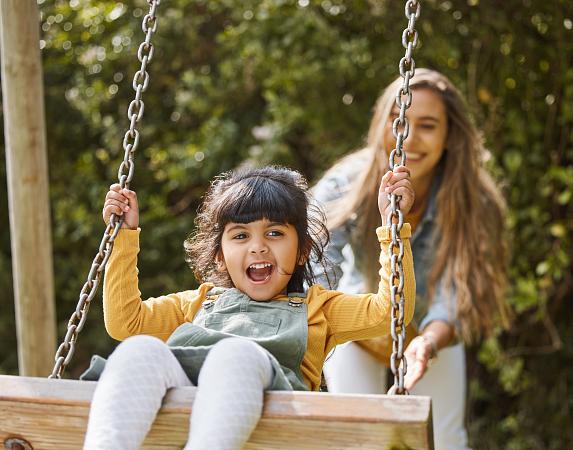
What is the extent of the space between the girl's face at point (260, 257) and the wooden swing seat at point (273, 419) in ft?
1.64

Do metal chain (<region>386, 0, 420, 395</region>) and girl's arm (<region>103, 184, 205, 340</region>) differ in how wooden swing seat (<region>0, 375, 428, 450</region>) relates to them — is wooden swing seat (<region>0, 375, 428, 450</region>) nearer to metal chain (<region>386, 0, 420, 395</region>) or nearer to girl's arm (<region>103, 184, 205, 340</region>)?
metal chain (<region>386, 0, 420, 395</region>)

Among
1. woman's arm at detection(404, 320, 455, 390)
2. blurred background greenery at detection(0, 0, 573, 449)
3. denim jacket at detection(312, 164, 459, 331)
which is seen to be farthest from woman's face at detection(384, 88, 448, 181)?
blurred background greenery at detection(0, 0, 573, 449)

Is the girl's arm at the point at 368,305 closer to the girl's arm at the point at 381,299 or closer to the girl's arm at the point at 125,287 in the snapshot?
the girl's arm at the point at 381,299

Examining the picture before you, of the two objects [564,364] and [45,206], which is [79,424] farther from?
[564,364]

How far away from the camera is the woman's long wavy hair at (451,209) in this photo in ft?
11.0

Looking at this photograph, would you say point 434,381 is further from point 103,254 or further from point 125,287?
point 103,254

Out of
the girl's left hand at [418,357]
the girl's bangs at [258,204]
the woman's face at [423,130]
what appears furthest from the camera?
the woman's face at [423,130]

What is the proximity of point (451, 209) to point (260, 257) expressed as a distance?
1246 mm

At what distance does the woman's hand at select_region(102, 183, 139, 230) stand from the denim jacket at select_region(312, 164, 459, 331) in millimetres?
1105

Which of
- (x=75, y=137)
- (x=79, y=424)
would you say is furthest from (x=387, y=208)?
(x=75, y=137)

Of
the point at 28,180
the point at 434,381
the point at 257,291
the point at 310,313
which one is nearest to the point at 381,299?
the point at 310,313

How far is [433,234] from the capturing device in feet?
11.4

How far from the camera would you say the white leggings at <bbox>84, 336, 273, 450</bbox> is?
5.94ft

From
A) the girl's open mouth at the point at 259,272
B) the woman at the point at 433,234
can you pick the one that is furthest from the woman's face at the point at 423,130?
the girl's open mouth at the point at 259,272
